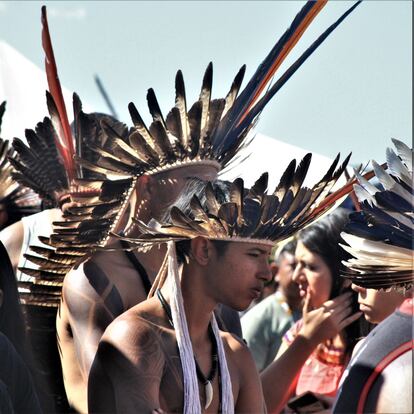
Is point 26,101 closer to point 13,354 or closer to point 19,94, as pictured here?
point 19,94

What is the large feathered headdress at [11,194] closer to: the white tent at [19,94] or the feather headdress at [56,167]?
the feather headdress at [56,167]

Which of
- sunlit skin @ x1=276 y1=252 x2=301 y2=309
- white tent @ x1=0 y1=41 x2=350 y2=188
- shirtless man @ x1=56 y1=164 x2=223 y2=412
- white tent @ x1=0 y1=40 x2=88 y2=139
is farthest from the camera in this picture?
sunlit skin @ x1=276 y1=252 x2=301 y2=309

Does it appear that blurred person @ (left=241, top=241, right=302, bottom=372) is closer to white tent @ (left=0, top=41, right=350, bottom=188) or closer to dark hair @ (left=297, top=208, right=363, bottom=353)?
white tent @ (left=0, top=41, right=350, bottom=188)

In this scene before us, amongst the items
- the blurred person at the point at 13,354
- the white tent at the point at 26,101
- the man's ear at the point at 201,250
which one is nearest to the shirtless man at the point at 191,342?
the man's ear at the point at 201,250

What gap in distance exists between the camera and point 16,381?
2469 millimetres

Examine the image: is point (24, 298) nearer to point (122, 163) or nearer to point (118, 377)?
point (122, 163)

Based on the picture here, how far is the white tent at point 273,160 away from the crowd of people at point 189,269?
24 cm

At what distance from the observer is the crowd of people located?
8.96ft

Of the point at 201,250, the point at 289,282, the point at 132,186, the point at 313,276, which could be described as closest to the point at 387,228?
the point at 201,250

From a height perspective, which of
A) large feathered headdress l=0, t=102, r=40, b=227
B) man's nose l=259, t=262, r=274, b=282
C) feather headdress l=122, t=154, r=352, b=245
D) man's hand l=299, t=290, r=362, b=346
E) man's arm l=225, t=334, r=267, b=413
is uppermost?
large feathered headdress l=0, t=102, r=40, b=227

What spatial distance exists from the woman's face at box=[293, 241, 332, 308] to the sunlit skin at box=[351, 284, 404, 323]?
0.79 m

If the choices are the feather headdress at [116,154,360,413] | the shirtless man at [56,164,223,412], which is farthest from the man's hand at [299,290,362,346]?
the feather headdress at [116,154,360,413]

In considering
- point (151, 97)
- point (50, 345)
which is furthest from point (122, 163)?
point (50, 345)

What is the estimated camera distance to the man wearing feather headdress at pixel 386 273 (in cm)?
276
